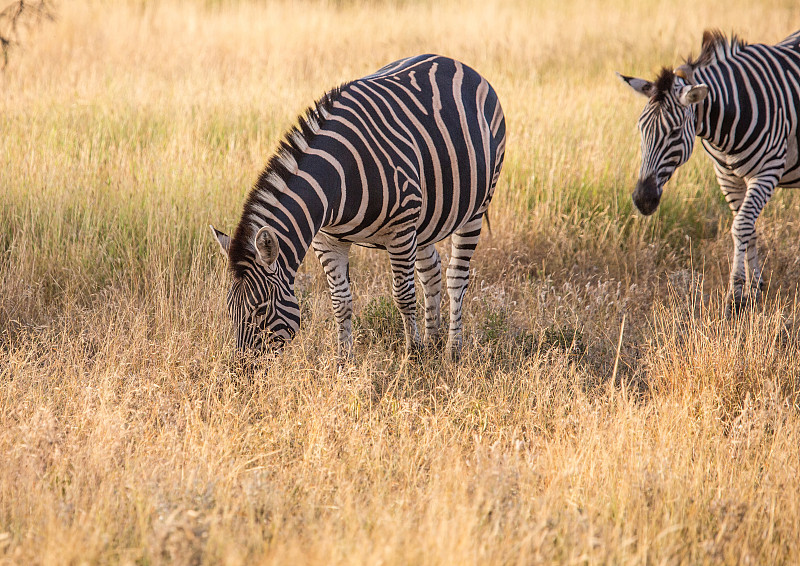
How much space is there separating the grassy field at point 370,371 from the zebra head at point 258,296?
0.29 metres

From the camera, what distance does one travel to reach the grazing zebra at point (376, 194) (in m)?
3.57

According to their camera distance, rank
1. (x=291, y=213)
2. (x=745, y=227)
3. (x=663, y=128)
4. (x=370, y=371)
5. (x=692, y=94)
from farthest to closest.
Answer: (x=745, y=227) < (x=663, y=128) < (x=692, y=94) < (x=370, y=371) < (x=291, y=213)

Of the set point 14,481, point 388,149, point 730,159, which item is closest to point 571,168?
point 730,159

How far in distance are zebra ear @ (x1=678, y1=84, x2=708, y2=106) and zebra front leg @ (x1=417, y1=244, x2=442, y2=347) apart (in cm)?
216

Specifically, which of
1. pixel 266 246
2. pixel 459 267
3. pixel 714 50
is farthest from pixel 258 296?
pixel 714 50

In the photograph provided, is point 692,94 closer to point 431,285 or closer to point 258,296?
point 431,285

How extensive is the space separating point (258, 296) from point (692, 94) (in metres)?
3.62

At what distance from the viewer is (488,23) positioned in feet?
44.2

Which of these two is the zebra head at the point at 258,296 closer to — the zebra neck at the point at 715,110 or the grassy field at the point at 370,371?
the grassy field at the point at 370,371

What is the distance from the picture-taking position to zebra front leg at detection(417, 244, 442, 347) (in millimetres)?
5273

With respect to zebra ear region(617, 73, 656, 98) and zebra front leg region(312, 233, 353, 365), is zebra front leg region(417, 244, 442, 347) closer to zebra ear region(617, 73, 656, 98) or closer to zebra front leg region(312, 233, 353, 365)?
zebra front leg region(312, 233, 353, 365)

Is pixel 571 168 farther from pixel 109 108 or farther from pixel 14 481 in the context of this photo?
pixel 14 481

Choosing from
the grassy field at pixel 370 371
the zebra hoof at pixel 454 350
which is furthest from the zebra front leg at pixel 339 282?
the zebra hoof at pixel 454 350

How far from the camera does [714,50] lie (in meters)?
5.84
